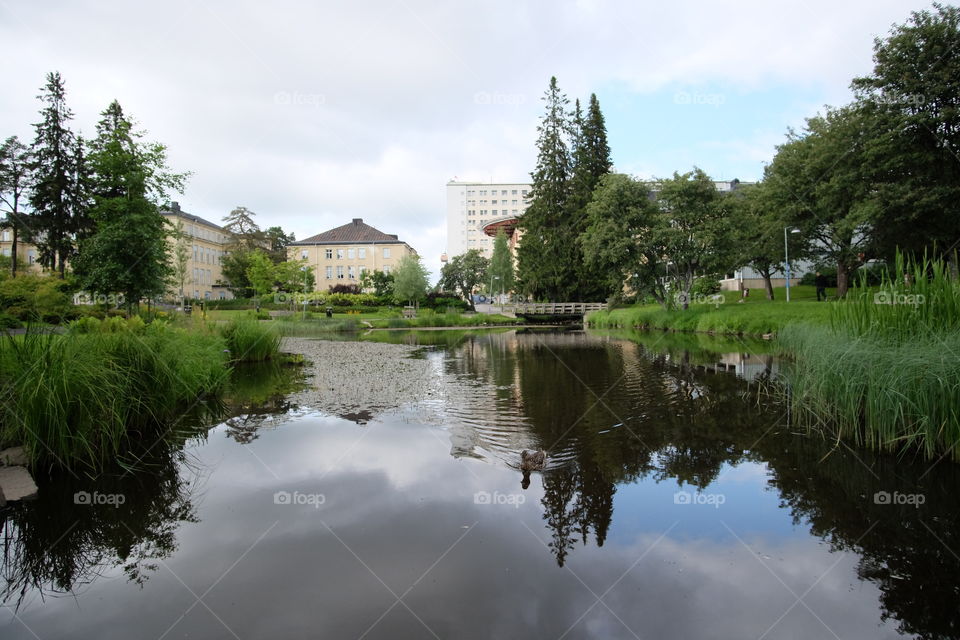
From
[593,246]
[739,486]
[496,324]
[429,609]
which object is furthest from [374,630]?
[496,324]

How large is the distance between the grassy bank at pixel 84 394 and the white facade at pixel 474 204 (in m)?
126

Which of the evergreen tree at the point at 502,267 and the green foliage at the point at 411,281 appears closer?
the green foliage at the point at 411,281

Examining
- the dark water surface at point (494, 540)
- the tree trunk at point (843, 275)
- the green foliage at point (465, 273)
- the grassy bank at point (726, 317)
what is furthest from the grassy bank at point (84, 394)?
the green foliage at point (465, 273)

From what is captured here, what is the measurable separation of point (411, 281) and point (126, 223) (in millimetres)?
32356

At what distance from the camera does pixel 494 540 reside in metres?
3.60

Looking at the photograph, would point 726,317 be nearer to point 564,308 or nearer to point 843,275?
point 843,275

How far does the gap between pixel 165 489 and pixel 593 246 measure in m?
26.5

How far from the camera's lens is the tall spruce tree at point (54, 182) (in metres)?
32.2

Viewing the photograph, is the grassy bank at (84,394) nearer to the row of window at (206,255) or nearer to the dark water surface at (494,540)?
the dark water surface at (494,540)

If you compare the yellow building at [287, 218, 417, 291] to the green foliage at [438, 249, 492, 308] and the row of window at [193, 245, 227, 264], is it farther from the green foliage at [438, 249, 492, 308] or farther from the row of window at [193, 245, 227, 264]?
the row of window at [193, 245, 227, 264]

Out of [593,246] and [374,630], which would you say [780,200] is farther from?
[374,630]

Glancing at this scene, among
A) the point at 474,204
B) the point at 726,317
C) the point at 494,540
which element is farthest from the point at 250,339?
the point at 474,204

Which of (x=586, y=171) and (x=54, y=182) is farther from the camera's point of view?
(x=586, y=171)

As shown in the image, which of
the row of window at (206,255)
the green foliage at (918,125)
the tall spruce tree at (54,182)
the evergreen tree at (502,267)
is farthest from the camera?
the row of window at (206,255)
